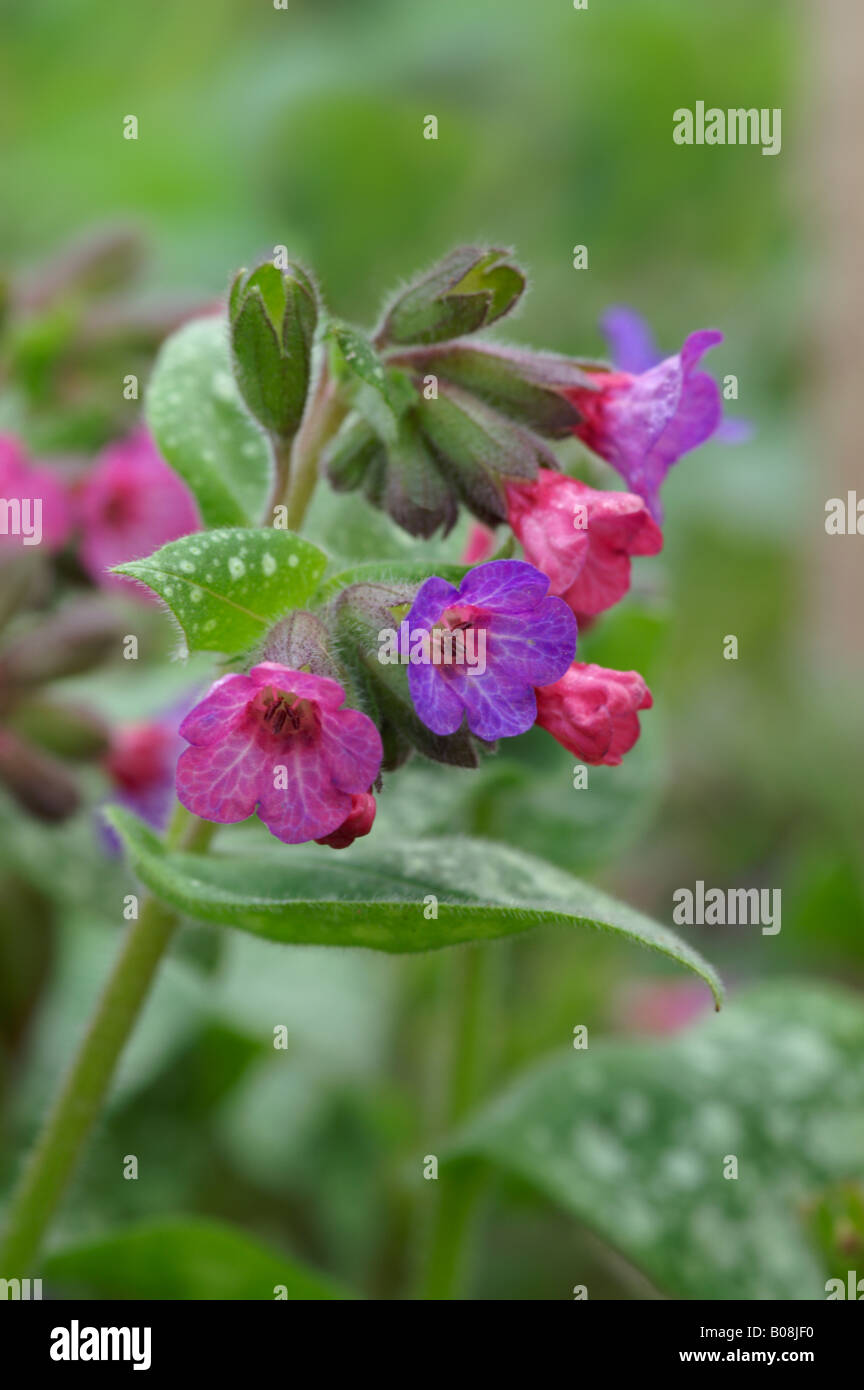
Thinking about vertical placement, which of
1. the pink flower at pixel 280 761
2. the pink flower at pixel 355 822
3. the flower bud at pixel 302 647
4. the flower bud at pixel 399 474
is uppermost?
the flower bud at pixel 399 474

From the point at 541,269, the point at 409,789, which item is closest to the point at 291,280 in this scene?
the point at 409,789

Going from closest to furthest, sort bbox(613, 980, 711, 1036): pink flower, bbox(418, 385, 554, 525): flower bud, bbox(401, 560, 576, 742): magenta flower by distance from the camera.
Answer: bbox(401, 560, 576, 742): magenta flower, bbox(418, 385, 554, 525): flower bud, bbox(613, 980, 711, 1036): pink flower

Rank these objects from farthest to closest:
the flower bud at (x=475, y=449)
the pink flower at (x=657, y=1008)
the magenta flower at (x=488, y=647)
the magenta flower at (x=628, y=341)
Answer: the pink flower at (x=657, y=1008) < the magenta flower at (x=628, y=341) < the flower bud at (x=475, y=449) < the magenta flower at (x=488, y=647)

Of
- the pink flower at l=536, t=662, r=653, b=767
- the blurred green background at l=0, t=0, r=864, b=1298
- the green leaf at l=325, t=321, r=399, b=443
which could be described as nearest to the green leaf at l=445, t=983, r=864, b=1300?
the blurred green background at l=0, t=0, r=864, b=1298

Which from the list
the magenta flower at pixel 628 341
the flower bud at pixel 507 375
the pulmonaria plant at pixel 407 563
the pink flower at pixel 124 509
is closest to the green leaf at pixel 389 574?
the pulmonaria plant at pixel 407 563

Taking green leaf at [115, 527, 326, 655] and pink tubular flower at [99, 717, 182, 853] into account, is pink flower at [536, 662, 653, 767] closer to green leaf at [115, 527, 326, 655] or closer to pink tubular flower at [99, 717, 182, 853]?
green leaf at [115, 527, 326, 655]

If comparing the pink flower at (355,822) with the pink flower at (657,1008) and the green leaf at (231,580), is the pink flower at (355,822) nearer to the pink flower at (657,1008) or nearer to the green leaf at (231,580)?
the green leaf at (231,580)

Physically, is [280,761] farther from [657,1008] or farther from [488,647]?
[657,1008]
